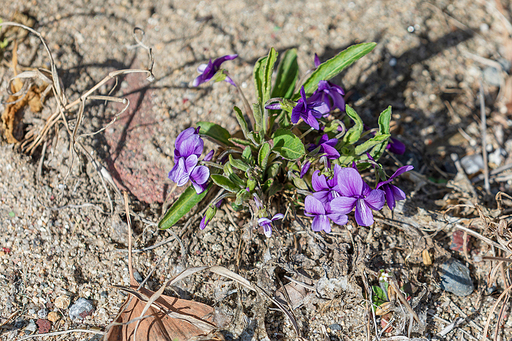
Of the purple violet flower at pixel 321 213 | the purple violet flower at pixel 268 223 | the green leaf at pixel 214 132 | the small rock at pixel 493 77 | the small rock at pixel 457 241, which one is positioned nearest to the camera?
the purple violet flower at pixel 321 213

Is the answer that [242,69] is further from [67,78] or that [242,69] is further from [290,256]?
[290,256]

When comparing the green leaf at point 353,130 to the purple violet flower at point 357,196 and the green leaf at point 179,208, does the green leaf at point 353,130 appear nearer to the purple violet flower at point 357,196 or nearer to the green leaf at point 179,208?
A: the purple violet flower at point 357,196

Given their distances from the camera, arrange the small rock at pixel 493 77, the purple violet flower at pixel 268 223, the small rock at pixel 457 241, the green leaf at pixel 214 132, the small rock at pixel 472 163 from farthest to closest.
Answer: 1. the small rock at pixel 493 77
2. the small rock at pixel 472 163
3. the small rock at pixel 457 241
4. the green leaf at pixel 214 132
5. the purple violet flower at pixel 268 223

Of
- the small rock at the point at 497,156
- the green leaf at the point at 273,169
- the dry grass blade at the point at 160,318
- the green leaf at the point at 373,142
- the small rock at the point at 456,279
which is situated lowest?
the small rock at the point at 456,279

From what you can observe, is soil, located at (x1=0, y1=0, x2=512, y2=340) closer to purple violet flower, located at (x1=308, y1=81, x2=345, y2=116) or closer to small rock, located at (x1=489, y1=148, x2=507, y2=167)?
small rock, located at (x1=489, y1=148, x2=507, y2=167)

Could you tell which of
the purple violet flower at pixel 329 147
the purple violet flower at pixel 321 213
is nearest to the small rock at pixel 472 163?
the purple violet flower at pixel 329 147

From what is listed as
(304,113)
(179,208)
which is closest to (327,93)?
(304,113)
